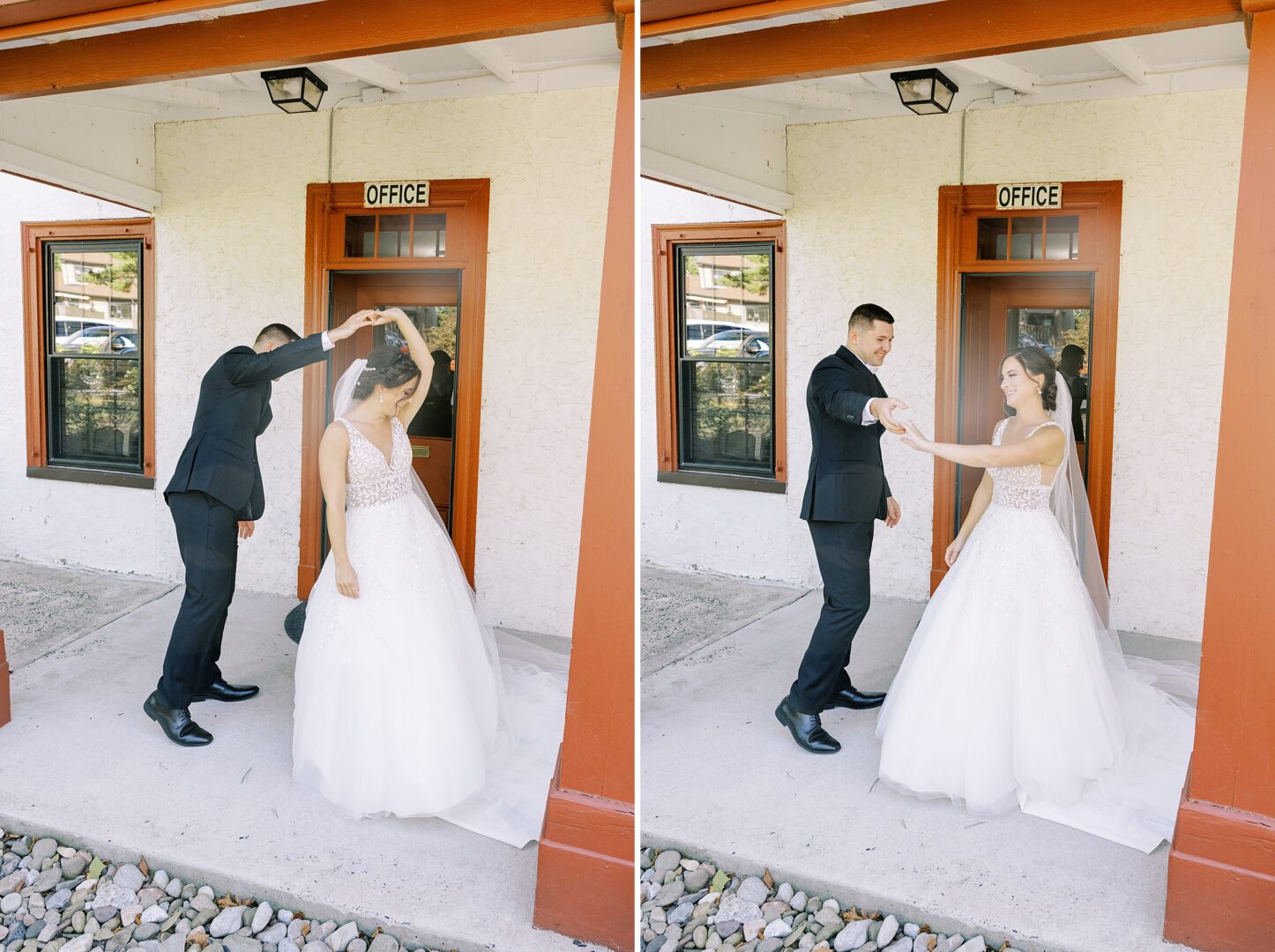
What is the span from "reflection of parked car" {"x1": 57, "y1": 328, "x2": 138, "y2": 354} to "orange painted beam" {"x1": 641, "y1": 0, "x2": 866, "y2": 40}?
6.98ft

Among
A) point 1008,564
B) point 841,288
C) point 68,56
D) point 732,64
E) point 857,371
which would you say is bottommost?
point 1008,564

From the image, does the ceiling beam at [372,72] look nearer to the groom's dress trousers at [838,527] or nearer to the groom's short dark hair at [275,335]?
the groom's short dark hair at [275,335]

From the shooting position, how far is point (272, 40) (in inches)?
88.1

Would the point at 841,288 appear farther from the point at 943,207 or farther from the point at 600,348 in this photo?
the point at 600,348

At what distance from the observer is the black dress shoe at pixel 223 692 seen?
314cm

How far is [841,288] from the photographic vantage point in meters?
2.33

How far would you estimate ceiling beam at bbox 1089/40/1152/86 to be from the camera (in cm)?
265

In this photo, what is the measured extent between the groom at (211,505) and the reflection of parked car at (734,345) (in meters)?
1.40

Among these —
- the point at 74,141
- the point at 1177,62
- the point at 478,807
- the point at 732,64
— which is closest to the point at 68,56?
the point at 74,141

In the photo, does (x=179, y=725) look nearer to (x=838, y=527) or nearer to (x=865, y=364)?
(x=838, y=527)

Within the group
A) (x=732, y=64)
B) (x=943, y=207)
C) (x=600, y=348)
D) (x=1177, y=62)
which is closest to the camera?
(x=600, y=348)

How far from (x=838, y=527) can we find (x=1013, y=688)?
66 cm

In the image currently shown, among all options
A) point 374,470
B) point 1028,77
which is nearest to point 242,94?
point 374,470

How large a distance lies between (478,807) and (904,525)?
144 cm
